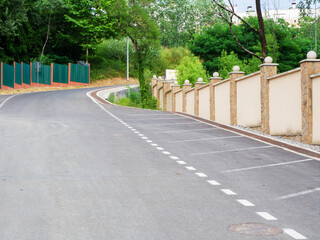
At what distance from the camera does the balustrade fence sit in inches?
1837

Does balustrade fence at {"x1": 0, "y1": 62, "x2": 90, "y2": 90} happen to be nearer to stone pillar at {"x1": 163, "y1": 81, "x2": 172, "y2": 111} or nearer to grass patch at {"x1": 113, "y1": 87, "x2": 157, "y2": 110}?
grass patch at {"x1": 113, "y1": 87, "x2": 157, "y2": 110}

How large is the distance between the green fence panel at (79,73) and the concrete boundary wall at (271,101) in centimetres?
3818

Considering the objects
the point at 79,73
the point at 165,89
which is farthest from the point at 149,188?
the point at 79,73

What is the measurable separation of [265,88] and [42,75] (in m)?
40.7

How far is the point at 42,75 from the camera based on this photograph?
55188mm

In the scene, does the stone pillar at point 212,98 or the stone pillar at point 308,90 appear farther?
the stone pillar at point 212,98

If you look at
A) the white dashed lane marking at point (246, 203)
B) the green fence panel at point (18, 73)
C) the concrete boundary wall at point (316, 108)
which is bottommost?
the white dashed lane marking at point (246, 203)

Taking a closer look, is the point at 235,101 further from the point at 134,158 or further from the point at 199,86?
the point at 134,158

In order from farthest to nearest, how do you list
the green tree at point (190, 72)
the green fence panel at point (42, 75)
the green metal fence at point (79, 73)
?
the green metal fence at point (79, 73) < the green fence panel at point (42, 75) < the green tree at point (190, 72)

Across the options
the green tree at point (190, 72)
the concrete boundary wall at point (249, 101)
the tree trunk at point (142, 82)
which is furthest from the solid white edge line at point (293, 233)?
the green tree at point (190, 72)

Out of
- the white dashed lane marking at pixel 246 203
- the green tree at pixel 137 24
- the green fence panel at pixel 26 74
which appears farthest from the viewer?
the green tree at pixel 137 24

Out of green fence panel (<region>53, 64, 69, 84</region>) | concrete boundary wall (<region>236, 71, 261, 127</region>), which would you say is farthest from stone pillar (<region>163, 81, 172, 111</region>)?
green fence panel (<region>53, 64, 69, 84</region>)

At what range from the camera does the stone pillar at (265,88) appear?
57.7 feet

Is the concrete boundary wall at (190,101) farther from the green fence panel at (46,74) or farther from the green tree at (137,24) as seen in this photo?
the green fence panel at (46,74)
